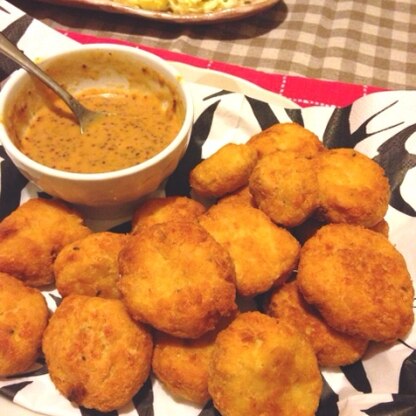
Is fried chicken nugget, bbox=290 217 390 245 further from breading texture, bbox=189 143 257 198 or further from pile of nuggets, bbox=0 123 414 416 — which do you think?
breading texture, bbox=189 143 257 198

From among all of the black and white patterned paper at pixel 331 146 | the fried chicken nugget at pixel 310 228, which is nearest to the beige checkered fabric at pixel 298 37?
the black and white patterned paper at pixel 331 146

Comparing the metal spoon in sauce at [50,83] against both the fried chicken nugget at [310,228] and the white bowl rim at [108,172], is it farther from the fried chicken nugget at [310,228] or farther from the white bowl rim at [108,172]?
the fried chicken nugget at [310,228]

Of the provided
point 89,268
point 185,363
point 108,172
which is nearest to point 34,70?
point 108,172

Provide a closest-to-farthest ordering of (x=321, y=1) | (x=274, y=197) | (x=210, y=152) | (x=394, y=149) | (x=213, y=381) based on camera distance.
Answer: (x=213, y=381), (x=274, y=197), (x=394, y=149), (x=210, y=152), (x=321, y=1)

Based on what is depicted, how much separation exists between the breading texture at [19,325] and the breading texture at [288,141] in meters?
0.87

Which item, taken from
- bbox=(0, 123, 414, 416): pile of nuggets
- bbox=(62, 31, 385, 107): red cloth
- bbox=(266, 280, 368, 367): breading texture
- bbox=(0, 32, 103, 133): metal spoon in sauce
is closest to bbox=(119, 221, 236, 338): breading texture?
bbox=(0, 123, 414, 416): pile of nuggets

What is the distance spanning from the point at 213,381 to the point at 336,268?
466mm

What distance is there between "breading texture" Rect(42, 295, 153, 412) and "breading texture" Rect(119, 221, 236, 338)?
72mm

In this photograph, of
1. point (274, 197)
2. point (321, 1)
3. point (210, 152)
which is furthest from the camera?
point (321, 1)

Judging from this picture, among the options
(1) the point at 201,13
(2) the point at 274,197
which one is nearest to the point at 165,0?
(1) the point at 201,13

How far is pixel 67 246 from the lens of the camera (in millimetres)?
1655

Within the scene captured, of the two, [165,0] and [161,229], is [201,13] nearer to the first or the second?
[165,0]

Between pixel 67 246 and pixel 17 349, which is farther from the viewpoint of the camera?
pixel 67 246

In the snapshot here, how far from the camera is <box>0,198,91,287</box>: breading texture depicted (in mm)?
1626
